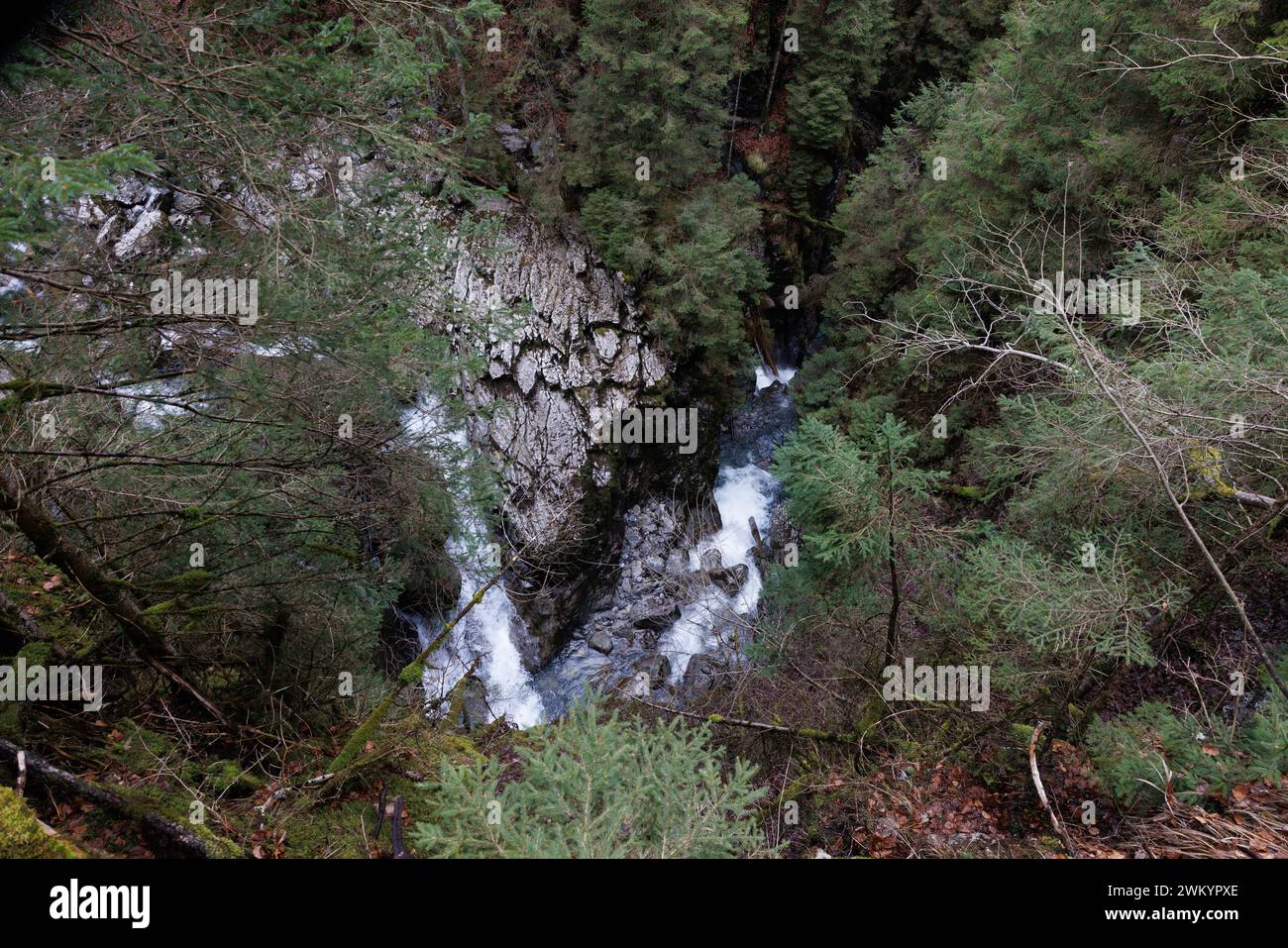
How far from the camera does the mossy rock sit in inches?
80.9

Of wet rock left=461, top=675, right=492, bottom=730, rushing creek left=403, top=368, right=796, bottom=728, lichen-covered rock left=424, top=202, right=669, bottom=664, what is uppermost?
lichen-covered rock left=424, top=202, right=669, bottom=664

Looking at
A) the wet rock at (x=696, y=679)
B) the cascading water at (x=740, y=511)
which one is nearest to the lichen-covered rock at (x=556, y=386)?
the cascading water at (x=740, y=511)

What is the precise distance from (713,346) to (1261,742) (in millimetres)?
10941

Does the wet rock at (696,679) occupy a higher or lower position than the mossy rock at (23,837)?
lower

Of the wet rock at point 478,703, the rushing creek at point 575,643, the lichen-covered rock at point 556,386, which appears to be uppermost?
the lichen-covered rock at point 556,386

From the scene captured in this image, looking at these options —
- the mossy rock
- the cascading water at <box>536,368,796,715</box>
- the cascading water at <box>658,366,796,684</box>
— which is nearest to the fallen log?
the mossy rock

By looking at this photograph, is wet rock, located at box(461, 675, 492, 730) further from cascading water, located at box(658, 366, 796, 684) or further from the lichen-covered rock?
cascading water, located at box(658, 366, 796, 684)

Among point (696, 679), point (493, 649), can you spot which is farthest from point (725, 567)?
point (493, 649)

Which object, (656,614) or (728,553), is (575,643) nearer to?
(656,614)

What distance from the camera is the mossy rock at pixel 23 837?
2055 millimetres

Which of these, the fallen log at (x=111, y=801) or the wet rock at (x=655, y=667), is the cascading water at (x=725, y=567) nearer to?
the wet rock at (x=655, y=667)

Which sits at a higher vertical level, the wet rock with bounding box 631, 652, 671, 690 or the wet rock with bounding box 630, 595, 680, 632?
the wet rock with bounding box 630, 595, 680, 632

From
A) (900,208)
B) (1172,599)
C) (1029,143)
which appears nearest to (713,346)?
(900,208)

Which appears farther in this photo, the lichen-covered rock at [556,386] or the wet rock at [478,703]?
the lichen-covered rock at [556,386]
